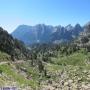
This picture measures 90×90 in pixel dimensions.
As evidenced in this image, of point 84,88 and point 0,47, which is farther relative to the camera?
point 0,47

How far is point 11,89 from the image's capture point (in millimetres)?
20406

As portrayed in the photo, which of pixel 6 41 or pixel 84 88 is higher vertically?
pixel 6 41

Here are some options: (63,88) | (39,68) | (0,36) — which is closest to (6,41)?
(0,36)

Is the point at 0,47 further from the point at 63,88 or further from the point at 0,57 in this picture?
the point at 63,88

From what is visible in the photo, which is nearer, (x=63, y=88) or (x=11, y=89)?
(x=11, y=89)

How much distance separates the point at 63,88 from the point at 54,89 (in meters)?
4.63

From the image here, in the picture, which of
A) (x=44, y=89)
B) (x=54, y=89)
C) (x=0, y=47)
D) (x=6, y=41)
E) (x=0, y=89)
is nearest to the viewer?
(x=0, y=89)

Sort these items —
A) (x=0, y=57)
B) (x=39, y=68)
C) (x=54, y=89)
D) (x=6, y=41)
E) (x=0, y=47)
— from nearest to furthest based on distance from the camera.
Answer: (x=54, y=89)
(x=0, y=57)
(x=39, y=68)
(x=0, y=47)
(x=6, y=41)

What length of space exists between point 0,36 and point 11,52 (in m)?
13.4

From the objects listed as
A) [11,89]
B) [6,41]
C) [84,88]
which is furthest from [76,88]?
[6,41]

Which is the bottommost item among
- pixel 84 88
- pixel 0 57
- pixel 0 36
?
pixel 84 88

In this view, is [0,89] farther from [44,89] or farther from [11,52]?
[11,52]

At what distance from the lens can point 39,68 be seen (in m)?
124

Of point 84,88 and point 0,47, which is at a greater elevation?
point 0,47
